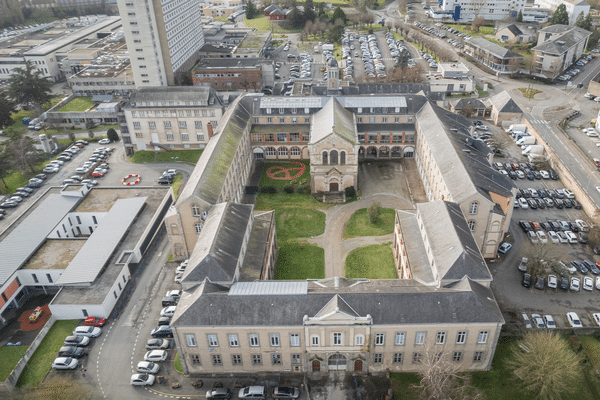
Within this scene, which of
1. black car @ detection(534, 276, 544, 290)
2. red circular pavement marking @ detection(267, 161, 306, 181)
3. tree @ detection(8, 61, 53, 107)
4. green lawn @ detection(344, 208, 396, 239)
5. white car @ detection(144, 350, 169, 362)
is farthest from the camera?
tree @ detection(8, 61, 53, 107)

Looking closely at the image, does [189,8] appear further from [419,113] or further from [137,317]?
[137,317]

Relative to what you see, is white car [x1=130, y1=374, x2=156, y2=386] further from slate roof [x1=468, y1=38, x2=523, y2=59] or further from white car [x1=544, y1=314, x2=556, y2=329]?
slate roof [x1=468, y1=38, x2=523, y2=59]

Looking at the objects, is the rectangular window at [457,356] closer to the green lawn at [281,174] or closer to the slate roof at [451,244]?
the slate roof at [451,244]

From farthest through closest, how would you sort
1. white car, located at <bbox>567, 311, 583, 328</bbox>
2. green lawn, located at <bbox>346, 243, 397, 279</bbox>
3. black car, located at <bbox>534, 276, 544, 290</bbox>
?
1. green lawn, located at <bbox>346, 243, 397, 279</bbox>
2. black car, located at <bbox>534, 276, 544, 290</bbox>
3. white car, located at <bbox>567, 311, 583, 328</bbox>

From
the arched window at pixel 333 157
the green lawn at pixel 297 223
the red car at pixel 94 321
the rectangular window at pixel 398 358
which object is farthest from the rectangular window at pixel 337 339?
the arched window at pixel 333 157

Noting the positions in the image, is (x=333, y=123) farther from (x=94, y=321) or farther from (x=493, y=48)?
(x=493, y=48)

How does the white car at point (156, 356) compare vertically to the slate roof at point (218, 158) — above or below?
below

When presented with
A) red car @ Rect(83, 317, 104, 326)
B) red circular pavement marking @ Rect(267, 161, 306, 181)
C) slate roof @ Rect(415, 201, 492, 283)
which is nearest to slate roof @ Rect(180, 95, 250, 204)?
red circular pavement marking @ Rect(267, 161, 306, 181)
